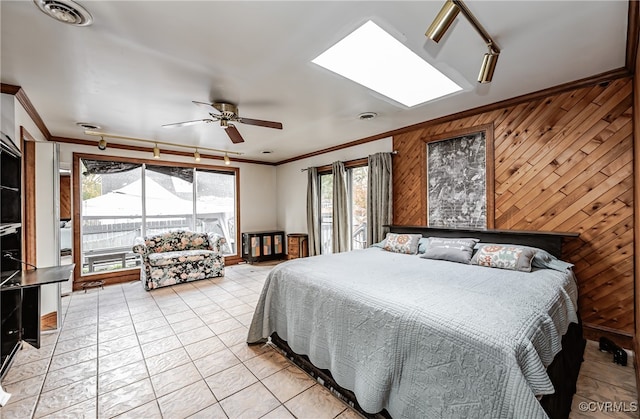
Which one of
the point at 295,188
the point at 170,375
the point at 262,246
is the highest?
the point at 295,188

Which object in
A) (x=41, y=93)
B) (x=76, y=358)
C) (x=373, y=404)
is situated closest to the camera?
(x=373, y=404)

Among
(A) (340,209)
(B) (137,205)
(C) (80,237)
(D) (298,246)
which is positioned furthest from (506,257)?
(C) (80,237)

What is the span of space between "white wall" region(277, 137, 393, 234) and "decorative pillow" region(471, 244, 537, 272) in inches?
110

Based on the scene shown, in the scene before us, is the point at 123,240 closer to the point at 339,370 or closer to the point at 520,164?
the point at 339,370

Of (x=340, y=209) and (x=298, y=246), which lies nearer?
(x=340, y=209)

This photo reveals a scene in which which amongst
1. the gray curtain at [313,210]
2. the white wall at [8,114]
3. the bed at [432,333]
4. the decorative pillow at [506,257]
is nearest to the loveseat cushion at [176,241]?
the gray curtain at [313,210]

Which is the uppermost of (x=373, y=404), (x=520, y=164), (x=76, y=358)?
(x=520, y=164)

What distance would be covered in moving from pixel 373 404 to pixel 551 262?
2.10m

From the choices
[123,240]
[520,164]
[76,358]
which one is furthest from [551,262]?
[123,240]

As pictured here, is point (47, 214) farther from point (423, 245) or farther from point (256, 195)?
point (423, 245)

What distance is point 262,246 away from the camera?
6.30 meters

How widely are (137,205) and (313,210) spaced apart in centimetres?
342

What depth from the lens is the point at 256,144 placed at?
5043mm

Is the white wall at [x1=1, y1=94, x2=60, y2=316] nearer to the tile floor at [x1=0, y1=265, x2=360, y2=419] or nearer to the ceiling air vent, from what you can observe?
the tile floor at [x1=0, y1=265, x2=360, y2=419]
